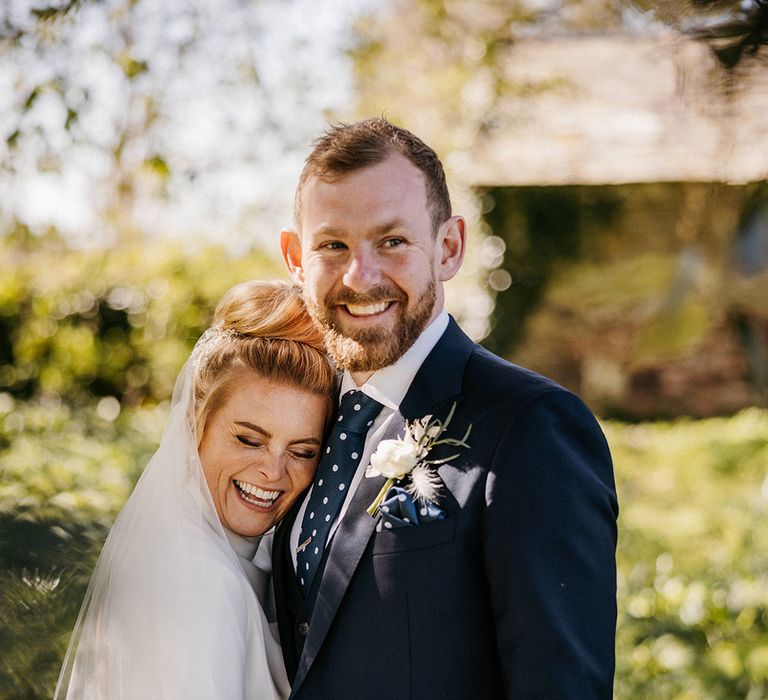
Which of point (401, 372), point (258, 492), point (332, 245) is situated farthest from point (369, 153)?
point (258, 492)

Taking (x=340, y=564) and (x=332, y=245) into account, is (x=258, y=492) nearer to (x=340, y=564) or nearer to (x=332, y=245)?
(x=340, y=564)

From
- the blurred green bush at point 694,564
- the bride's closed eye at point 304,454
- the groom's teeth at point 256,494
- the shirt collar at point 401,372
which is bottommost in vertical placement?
the blurred green bush at point 694,564

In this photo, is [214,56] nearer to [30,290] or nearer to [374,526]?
[374,526]

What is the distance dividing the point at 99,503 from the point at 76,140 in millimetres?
1725

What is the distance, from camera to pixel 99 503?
313 centimetres

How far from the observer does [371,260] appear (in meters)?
2.27

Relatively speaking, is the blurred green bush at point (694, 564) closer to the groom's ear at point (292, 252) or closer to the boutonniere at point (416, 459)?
the boutonniere at point (416, 459)

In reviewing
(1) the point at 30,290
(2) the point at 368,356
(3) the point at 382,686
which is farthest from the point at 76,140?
(1) the point at 30,290

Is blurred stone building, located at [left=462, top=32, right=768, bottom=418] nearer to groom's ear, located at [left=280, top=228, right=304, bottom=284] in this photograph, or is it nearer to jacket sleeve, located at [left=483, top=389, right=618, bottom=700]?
groom's ear, located at [left=280, top=228, right=304, bottom=284]

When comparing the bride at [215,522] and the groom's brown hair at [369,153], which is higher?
the groom's brown hair at [369,153]

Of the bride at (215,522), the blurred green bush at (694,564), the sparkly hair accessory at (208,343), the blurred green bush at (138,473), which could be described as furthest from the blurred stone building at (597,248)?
the bride at (215,522)

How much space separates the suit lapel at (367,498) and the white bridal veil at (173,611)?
0.91ft

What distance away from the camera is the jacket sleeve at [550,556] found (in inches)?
74.7

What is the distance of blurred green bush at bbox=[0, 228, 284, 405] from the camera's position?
10.6 meters
